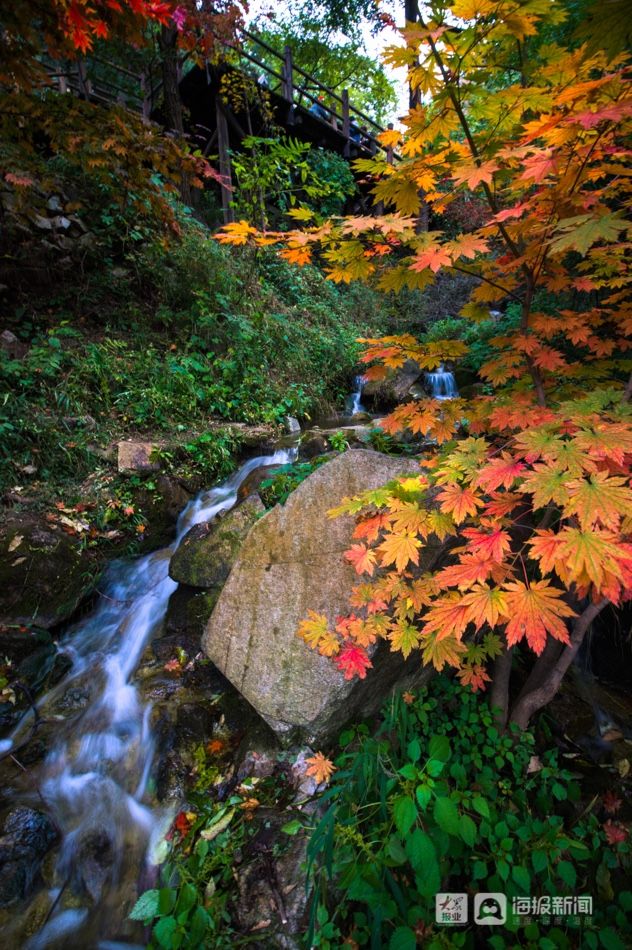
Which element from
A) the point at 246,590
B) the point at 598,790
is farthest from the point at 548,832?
the point at 246,590

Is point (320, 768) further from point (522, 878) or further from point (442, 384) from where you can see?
point (442, 384)

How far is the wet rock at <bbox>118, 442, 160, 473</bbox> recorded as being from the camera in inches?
183

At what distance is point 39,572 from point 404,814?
351 cm

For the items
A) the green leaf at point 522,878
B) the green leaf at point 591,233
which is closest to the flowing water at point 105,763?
the green leaf at point 522,878

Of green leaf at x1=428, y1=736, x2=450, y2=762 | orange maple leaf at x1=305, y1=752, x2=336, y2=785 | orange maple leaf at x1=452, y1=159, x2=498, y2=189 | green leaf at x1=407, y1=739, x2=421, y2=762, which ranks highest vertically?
orange maple leaf at x1=452, y1=159, x2=498, y2=189

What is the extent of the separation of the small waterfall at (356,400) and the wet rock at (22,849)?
7043 mm

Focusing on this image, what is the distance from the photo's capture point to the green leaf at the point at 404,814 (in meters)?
1.61

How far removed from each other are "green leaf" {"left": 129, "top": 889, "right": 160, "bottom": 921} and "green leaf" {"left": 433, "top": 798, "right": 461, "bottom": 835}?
1.43m

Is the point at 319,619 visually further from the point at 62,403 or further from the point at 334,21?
the point at 334,21

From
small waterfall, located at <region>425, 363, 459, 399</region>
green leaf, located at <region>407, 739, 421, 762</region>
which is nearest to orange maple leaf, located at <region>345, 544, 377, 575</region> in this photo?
green leaf, located at <region>407, 739, 421, 762</region>

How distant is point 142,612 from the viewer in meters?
3.96

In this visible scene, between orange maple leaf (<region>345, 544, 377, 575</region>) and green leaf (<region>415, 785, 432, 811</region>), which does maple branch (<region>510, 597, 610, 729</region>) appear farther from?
orange maple leaf (<region>345, 544, 377, 575</region>)

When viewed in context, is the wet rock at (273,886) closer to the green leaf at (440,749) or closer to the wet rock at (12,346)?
the green leaf at (440,749)

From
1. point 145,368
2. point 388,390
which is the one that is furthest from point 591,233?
point 388,390
